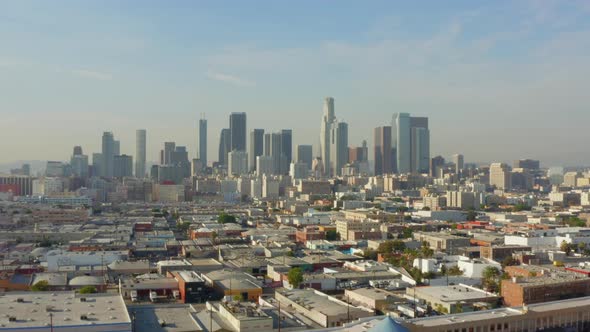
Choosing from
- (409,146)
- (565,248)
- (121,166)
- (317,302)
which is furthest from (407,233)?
(121,166)

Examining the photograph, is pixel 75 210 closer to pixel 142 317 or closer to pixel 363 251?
pixel 363 251

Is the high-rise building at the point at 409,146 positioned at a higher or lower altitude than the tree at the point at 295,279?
higher

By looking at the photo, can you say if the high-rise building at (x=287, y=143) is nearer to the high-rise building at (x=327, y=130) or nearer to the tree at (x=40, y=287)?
the high-rise building at (x=327, y=130)

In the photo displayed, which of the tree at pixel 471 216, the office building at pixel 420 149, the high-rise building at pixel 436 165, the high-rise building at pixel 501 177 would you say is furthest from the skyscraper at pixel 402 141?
the tree at pixel 471 216

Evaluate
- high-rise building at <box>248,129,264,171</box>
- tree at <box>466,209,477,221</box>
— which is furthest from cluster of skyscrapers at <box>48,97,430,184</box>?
tree at <box>466,209,477,221</box>

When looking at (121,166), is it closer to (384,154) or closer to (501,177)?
(384,154)

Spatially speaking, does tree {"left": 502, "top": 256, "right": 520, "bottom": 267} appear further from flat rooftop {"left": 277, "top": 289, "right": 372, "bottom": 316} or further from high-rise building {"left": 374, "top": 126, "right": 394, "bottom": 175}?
high-rise building {"left": 374, "top": 126, "right": 394, "bottom": 175}
